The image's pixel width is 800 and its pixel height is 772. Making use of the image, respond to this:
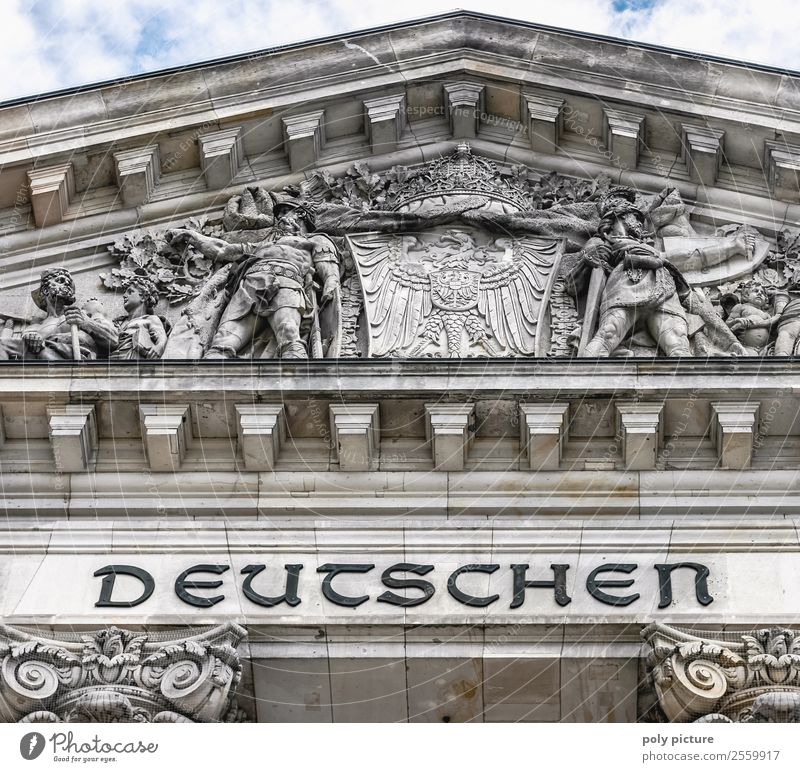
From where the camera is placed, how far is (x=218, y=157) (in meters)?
19.5

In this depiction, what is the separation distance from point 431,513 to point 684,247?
426cm

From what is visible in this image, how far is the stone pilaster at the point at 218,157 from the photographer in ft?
63.8

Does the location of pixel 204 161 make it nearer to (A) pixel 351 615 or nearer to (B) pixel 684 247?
(B) pixel 684 247

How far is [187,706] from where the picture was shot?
1427cm

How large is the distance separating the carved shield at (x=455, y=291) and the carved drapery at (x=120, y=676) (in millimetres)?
3744

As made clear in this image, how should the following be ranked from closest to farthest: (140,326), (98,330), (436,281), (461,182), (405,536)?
(405,536) → (98,330) → (140,326) → (436,281) → (461,182)

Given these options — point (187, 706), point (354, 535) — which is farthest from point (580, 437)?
point (187, 706)

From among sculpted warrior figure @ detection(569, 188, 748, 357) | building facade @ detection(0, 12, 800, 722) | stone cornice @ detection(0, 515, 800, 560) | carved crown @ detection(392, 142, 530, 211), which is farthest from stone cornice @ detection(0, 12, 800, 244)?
stone cornice @ detection(0, 515, 800, 560)

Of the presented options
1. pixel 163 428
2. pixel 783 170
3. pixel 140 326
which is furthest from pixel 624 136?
pixel 163 428

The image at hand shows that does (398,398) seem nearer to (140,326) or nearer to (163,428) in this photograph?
(163,428)

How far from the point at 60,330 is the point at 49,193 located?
81.5 inches

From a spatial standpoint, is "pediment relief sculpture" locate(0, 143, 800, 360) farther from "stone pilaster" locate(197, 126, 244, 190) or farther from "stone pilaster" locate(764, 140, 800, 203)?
"stone pilaster" locate(764, 140, 800, 203)

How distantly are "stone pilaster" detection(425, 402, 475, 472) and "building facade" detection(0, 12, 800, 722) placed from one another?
2 cm

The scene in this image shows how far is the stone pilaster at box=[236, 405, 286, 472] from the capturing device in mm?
15969
